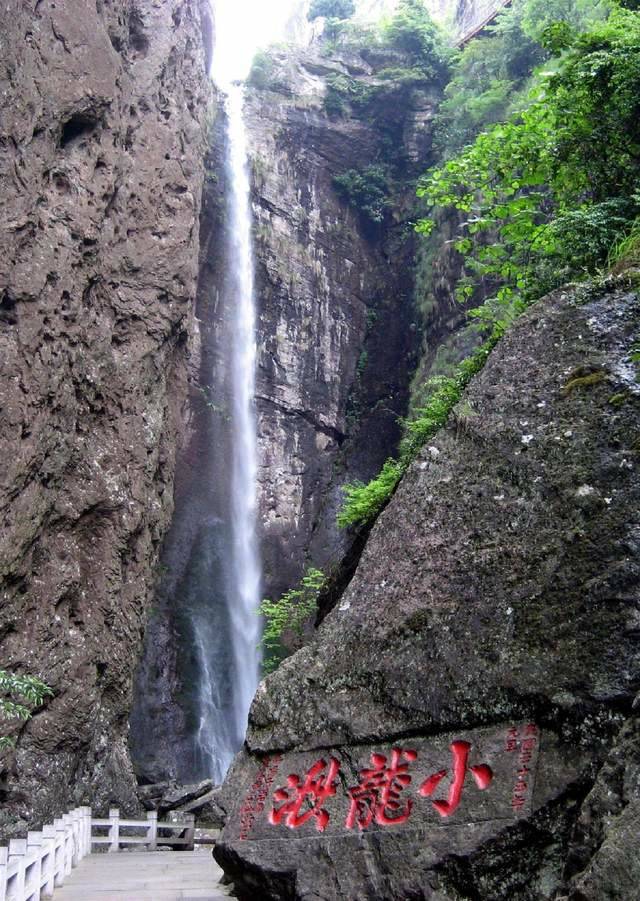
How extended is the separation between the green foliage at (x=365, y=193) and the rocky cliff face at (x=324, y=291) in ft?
0.54

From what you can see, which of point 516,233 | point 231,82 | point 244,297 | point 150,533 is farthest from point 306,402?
point 516,233

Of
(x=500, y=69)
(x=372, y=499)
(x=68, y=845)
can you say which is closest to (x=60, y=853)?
(x=68, y=845)

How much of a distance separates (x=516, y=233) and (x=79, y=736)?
7.86 metres

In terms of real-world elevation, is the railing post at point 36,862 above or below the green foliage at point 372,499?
below

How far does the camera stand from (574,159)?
19.9ft

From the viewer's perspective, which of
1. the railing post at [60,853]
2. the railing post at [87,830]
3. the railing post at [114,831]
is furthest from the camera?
the railing post at [114,831]

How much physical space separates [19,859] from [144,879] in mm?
2191

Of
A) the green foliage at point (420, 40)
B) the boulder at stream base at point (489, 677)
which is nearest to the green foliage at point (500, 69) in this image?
the green foliage at point (420, 40)

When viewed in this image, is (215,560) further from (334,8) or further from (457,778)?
(334,8)

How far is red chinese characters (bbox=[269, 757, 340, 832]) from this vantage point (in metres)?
3.76

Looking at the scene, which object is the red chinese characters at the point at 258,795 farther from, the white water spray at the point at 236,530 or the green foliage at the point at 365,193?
the green foliage at the point at 365,193

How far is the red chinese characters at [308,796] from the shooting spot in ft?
12.3

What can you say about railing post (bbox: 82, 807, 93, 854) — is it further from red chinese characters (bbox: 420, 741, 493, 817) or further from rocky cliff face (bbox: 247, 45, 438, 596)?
rocky cliff face (bbox: 247, 45, 438, 596)

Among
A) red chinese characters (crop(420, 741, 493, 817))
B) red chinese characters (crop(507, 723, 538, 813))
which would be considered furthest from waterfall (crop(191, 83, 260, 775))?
red chinese characters (crop(507, 723, 538, 813))
